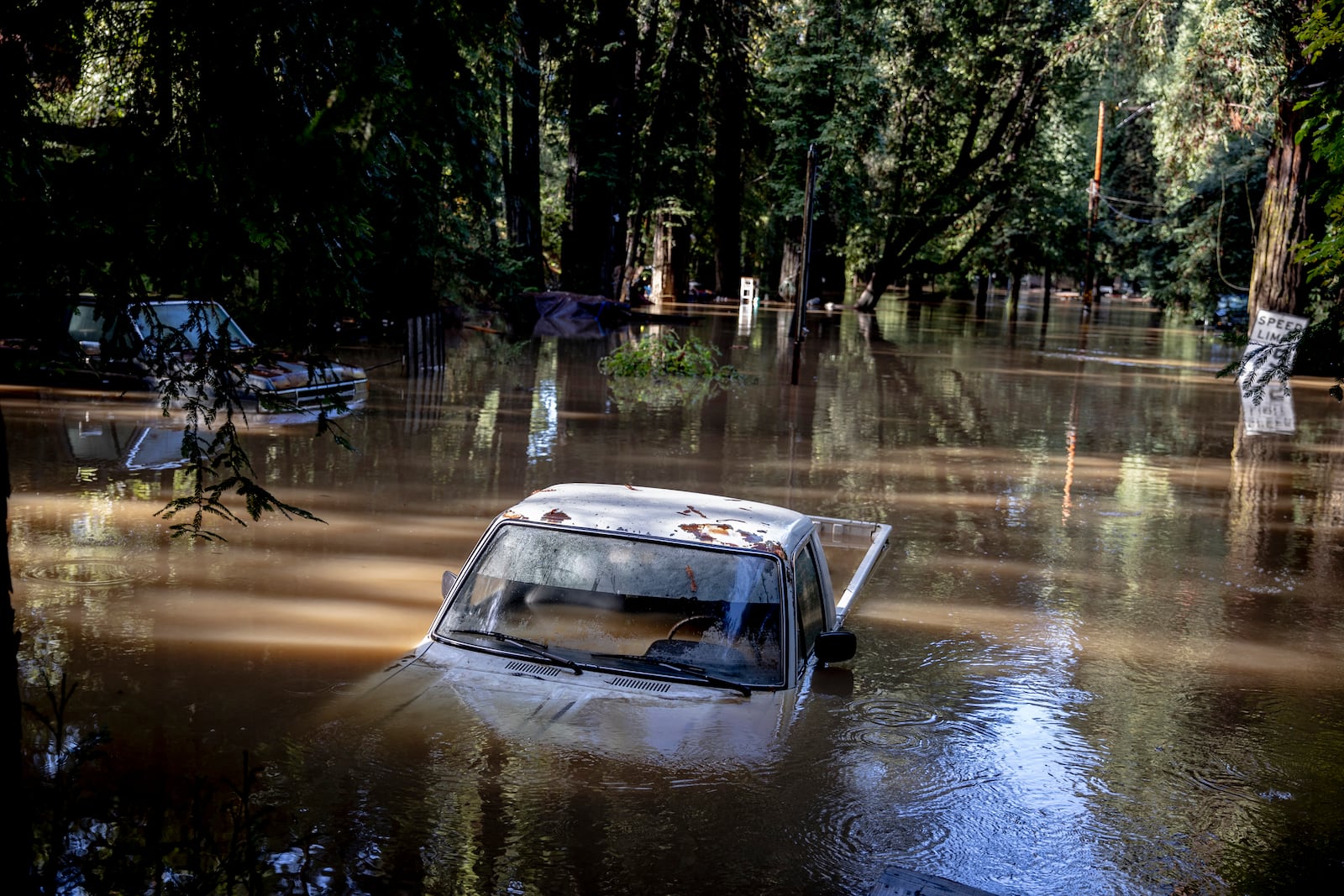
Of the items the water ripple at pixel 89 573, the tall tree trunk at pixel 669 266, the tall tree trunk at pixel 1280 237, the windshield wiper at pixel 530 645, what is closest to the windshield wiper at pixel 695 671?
the windshield wiper at pixel 530 645

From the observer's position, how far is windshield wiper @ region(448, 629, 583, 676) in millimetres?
5383

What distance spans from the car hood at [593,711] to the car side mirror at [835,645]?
0.28 m

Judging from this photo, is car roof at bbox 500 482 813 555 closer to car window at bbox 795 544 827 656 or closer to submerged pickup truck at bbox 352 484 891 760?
submerged pickup truck at bbox 352 484 891 760

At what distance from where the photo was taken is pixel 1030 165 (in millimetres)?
50875

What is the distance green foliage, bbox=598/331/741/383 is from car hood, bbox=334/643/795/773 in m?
18.0

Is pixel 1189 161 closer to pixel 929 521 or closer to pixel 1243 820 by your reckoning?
pixel 929 521

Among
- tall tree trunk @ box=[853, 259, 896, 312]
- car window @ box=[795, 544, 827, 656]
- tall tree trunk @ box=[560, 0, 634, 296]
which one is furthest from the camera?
tall tree trunk @ box=[853, 259, 896, 312]

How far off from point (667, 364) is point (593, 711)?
1886 centimetres

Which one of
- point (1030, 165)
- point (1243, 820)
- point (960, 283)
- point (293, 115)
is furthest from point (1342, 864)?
point (960, 283)

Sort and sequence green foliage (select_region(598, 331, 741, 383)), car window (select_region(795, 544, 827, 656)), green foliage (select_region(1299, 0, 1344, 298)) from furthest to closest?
green foliage (select_region(598, 331, 741, 383)) < green foliage (select_region(1299, 0, 1344, 298)) < car window (select_region(795, 544, 827, 656))

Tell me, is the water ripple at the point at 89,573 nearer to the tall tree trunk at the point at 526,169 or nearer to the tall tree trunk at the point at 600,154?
the tall tree trunk at the point at 526,169

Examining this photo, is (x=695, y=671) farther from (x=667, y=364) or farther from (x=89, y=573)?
(x=667, y=364)

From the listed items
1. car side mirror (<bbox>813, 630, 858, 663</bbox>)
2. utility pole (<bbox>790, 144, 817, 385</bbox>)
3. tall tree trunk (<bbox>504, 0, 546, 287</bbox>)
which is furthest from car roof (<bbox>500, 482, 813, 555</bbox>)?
tall tree trunk (<bbox>504, 0, 546, 287</bbox>)

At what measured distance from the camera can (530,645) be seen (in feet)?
18.0
